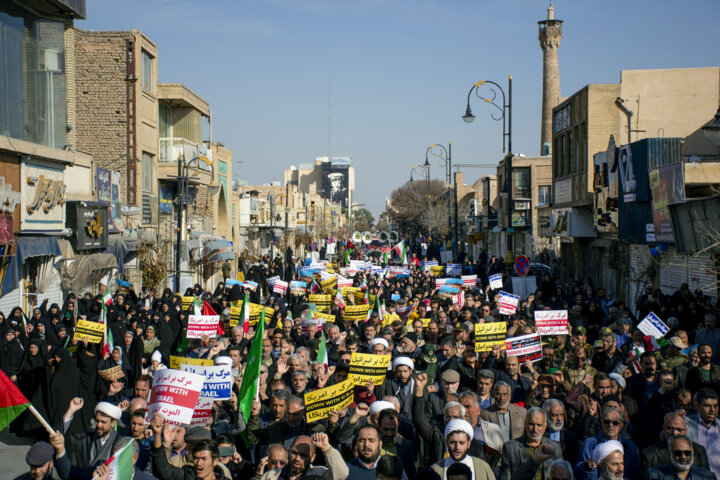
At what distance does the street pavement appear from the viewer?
997 centimetres

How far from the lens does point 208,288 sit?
131 feet

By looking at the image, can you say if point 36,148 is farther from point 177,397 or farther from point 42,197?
point 177,397

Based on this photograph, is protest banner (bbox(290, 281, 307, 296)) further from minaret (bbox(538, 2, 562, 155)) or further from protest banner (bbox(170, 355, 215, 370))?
minaret (bbox(538, 2, 562, 155))

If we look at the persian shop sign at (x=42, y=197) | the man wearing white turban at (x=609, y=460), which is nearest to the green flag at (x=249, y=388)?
the man wearing white turban at (x=609, y=460)

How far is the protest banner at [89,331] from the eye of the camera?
39.9 ft

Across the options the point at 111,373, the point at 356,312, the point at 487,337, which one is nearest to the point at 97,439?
the point at 111,373

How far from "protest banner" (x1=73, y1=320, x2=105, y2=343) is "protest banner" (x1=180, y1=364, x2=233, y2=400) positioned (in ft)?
14.3

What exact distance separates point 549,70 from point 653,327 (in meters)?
54.9

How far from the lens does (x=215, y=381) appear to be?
319 inches

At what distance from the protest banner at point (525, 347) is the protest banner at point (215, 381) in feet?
12.3

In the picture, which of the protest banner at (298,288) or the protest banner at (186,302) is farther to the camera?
the protest banner at (298,288)

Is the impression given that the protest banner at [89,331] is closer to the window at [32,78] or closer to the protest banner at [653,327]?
the protest banner at [653,327]

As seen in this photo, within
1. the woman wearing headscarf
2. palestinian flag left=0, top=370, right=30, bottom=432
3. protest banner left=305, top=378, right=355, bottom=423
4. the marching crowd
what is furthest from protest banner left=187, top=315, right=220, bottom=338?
palestinian flag left=0, top=370, right=30, bottom=432

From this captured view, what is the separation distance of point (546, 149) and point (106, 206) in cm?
3946
